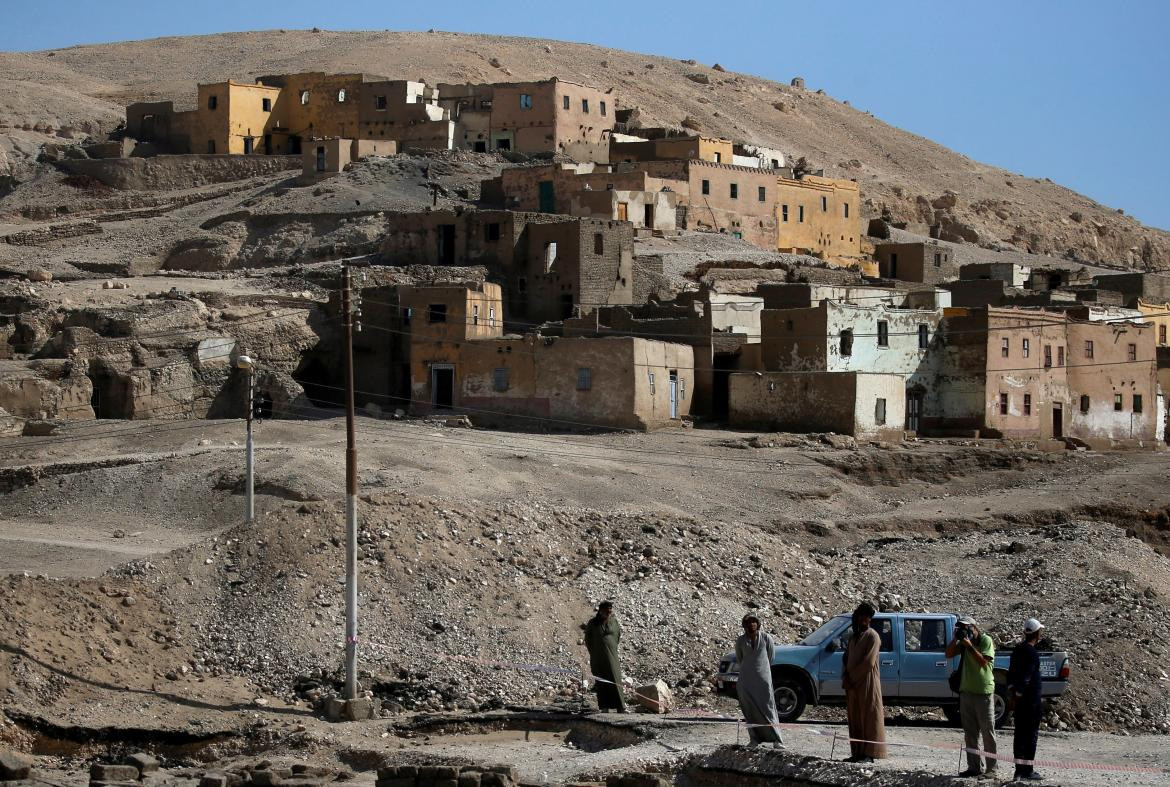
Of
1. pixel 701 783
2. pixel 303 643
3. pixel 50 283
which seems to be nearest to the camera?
pixel 701 783

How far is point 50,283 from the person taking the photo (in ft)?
155

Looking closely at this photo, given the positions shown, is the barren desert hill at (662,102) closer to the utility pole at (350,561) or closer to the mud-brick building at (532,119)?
the mud-brick building at (532,119)

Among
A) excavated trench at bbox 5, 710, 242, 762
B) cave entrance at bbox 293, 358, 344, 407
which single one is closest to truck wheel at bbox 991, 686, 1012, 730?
excavated trench at bbox 5, 710, 242, 762

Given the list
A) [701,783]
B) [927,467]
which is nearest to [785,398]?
[927,467]

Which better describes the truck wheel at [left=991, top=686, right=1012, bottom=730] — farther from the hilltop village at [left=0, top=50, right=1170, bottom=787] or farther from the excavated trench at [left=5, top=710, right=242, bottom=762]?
the excavated trench at [left=5, top=710, right=242, bottom=762]

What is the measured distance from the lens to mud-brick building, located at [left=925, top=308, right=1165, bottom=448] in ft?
132

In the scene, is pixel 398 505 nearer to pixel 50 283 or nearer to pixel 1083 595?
pixel 1083 595

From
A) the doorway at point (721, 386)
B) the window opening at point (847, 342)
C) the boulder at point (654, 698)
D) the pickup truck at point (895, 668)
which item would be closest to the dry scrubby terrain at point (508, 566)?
the boulder at point (654, 698)

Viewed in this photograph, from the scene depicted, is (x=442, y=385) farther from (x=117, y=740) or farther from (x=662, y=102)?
(x=662, y=102)

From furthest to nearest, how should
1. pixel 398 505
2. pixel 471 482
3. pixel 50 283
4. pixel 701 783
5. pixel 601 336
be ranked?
pixel 50 283 → pixel 601 336 → pixel 471 482 → pixel 398 505 → pixel 701 783

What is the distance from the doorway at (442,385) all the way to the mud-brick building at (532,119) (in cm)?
2378

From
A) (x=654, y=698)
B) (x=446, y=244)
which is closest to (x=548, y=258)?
(x=446, y=244)

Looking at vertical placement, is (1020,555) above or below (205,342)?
below

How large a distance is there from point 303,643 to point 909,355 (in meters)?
22.7
